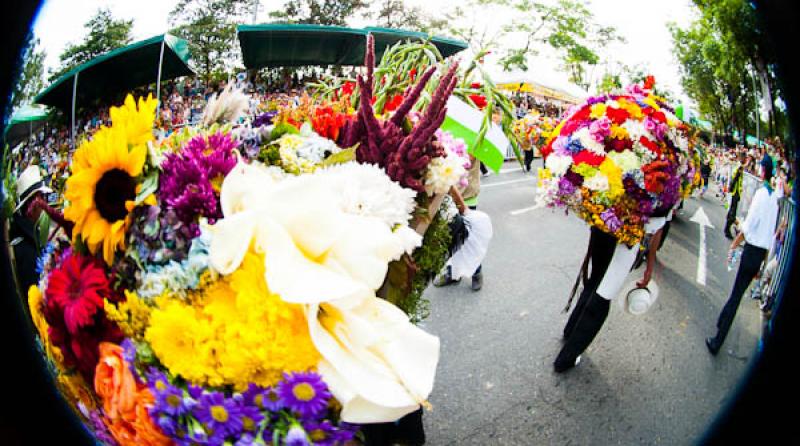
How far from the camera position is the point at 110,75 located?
38.1 inches

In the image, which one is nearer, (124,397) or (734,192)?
(124,397)

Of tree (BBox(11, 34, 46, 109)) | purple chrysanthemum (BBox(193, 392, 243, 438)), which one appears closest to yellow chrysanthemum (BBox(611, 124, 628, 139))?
purple chrysanthemum (BBox(193, 392, 243, 438))

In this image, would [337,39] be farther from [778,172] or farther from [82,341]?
[778,172]

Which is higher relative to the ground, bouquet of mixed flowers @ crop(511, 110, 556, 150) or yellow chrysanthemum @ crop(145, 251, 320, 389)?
bouquet of mixed flowers @ crop(511, 110, 556, 150)

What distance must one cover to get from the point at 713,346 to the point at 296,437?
96 centimetres

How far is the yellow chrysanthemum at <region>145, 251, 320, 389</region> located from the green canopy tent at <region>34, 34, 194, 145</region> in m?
0.50

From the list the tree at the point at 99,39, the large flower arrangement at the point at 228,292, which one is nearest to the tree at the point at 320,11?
the large flower arrangement at the point at 228,292

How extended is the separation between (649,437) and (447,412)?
62 cm

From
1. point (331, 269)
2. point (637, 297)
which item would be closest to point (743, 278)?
point (637, 297)

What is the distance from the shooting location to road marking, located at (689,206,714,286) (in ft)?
3.46

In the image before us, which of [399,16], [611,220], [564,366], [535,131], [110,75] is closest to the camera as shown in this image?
[110,75]

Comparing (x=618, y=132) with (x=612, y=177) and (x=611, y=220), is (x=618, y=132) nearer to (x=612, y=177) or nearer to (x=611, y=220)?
(x=612, y=177)

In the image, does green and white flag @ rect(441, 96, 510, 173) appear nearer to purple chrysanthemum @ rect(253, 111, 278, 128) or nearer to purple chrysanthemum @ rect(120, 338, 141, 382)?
purple chrysanthemum @ rect(253, 111, 278, 128)

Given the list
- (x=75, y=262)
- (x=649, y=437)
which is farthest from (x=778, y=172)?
(x=75, y=262)
